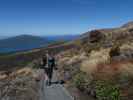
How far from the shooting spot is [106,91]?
39.0 ft

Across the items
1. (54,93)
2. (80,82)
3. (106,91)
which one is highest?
(106,91)

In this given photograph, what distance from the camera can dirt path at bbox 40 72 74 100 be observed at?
1392 cm

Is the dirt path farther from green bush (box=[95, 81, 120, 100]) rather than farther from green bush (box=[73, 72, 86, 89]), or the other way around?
green bush (box=[95, 81, 120, 100])

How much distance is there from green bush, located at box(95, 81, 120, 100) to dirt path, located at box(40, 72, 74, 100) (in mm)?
1617

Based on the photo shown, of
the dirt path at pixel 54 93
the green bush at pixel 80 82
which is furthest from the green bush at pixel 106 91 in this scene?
the green bush at pixel 80 82

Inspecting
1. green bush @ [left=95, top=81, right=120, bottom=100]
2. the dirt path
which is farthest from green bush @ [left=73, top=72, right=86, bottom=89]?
green bush @ [left=95, top=81, right=120, bottom=100]

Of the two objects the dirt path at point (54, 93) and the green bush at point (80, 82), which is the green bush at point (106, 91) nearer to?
the dirt path at point (54, 93)

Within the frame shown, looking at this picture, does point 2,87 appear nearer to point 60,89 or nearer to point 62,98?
point 60,89

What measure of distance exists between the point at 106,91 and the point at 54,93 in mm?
3995

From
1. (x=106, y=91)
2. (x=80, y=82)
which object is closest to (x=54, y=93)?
(x=80, y=82)

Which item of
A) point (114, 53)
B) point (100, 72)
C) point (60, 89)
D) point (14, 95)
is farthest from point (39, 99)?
point (114, 53)

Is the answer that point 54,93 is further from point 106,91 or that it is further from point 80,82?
point 106,91

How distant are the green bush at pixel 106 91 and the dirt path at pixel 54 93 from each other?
162 cm

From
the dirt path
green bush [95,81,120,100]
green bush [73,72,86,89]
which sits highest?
green bush [95,81,120,100]
